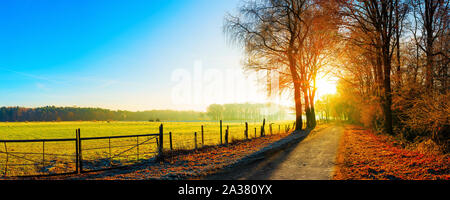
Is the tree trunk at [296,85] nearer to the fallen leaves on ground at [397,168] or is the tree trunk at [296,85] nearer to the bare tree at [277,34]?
the bare tree at [277,34]

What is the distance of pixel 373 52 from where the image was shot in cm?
1400

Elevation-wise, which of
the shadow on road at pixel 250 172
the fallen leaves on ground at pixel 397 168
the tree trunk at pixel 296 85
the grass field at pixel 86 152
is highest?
the tree trunk at pixel 296 85

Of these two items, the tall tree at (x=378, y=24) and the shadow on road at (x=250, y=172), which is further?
the tall tree at (x=378, y=24)

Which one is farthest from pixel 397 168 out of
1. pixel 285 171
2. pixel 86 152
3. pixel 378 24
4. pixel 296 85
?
pixel 86 152

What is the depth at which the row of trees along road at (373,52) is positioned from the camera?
9.80 metres

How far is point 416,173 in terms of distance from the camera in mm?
5996

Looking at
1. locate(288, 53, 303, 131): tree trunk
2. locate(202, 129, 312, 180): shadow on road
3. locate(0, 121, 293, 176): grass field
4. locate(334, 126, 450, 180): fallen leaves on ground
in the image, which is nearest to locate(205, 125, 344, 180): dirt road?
locate(202, 129, 312, 180): shadow on road

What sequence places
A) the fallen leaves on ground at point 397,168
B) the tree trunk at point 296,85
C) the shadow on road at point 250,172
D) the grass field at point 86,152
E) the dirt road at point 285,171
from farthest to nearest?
1. the tree trunk at point 296,85
2. the grass field at point 86,152
3. the shadow on road at point 250,172
4. the dirt road at point 285,171
5. the fallen leaves on ground at point 397,168

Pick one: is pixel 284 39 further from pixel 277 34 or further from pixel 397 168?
pixel 397 168

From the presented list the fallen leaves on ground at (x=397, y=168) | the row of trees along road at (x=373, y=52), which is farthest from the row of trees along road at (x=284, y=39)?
the fallen leaves on ground at (x=397, y=168)

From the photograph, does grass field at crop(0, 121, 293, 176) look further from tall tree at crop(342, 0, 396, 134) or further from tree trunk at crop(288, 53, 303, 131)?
tall tree at crop(342, 0, 396, 134)
